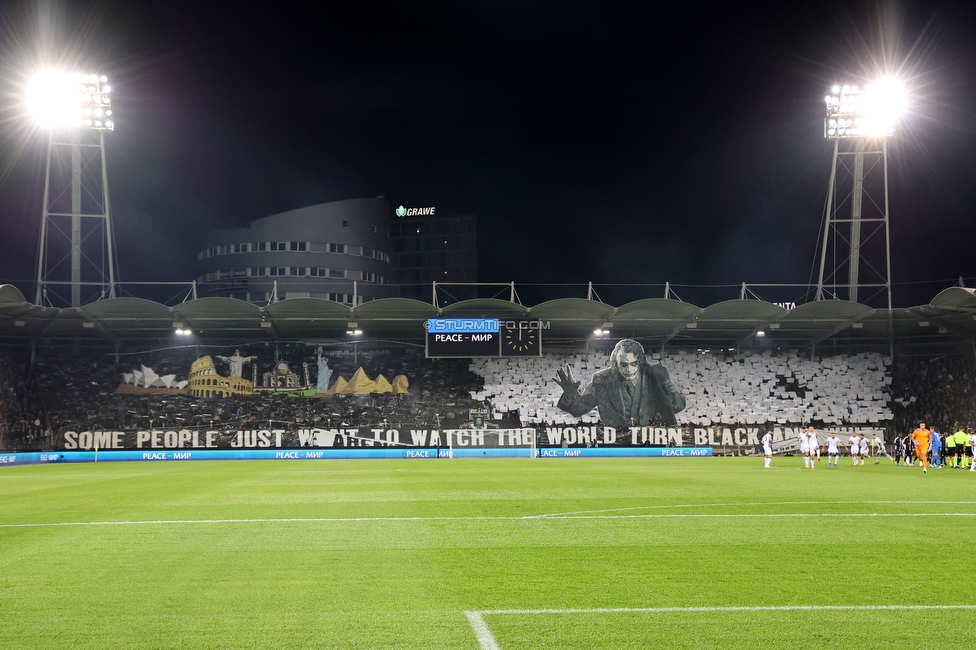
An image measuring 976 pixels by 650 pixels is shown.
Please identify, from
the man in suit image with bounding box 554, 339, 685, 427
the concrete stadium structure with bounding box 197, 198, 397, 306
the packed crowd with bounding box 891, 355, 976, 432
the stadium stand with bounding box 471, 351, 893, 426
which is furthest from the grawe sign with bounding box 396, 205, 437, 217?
the packed crowd with bounding box 891, 355, 976, 432

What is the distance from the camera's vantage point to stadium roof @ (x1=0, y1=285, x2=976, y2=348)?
136 ft

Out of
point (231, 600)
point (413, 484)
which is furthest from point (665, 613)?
point (413, 484)

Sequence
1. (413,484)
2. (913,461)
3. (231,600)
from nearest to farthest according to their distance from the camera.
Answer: (231,600) → (413,484) → (913,461)

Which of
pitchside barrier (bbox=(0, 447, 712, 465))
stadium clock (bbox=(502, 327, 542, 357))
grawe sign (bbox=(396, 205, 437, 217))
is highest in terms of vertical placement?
grawe sign (bbox=(396, 205, 437, 217))

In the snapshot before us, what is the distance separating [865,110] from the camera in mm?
40312

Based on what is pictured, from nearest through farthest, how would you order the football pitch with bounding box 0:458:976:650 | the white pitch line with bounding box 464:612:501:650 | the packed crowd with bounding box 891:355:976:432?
1. the white pitch line with bounding box 464:612:501:650
2. the football pitch with bounding box 0:458:976:650
3. the packed crowd with bounding box 891:355:976:432

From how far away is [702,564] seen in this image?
836 centimetres

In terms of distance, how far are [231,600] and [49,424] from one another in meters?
41.8

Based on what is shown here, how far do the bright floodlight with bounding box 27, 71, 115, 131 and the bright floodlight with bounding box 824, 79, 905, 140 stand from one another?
124 feet

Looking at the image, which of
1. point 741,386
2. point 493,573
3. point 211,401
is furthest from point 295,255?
point 493,573

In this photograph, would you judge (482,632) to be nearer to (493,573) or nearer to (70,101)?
(493,573)

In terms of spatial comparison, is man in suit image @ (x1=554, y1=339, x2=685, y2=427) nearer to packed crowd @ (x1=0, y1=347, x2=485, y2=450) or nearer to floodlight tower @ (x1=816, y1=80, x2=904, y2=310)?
packed crowd @ (x1=0, y1=347, x2=485, y2=450)

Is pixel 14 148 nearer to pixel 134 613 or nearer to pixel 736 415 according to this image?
pixel 134 613

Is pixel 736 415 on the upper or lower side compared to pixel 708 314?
lower
